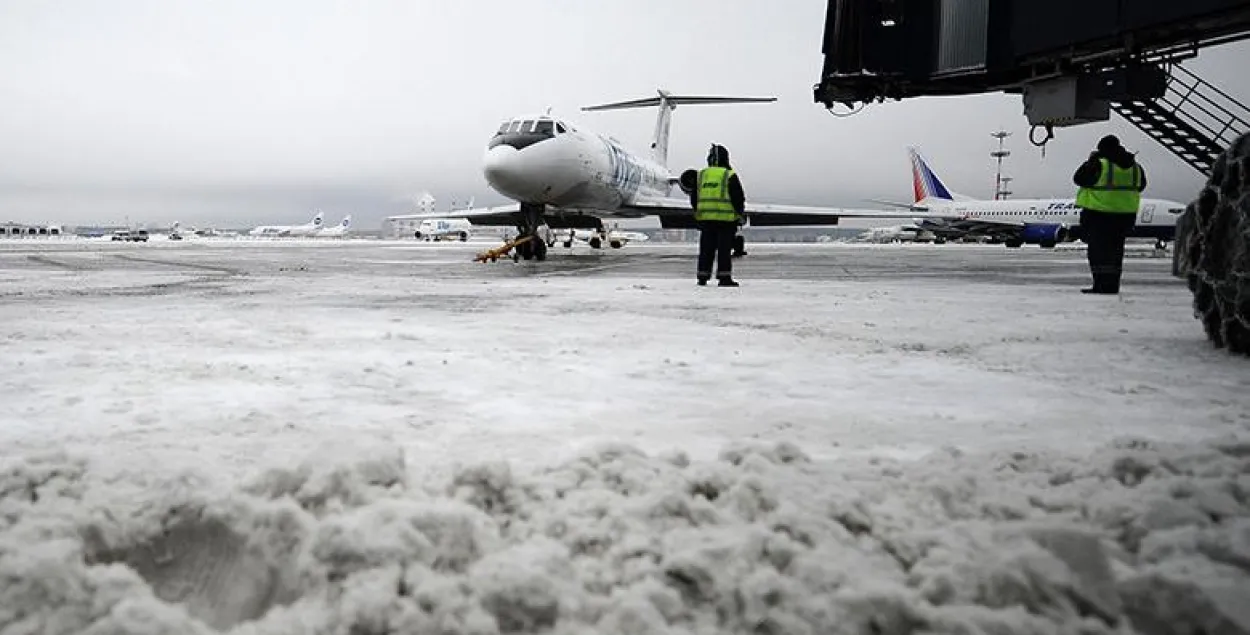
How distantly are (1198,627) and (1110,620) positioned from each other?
0.10 meters

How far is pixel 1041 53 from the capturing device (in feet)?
40.4

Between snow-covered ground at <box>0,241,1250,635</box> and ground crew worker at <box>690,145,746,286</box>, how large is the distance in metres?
4.88

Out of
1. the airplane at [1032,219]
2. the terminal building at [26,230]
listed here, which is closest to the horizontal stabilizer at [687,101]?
the airplane at [1032,219]

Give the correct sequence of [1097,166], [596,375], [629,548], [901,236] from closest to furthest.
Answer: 1. [629,548]
2. [596,375]
3. [1097,166]
4. [901,236]

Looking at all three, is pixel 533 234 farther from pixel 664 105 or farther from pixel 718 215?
pixel 664 105

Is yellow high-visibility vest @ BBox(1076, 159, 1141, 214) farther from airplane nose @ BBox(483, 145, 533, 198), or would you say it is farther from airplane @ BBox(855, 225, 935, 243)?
airplane @ BBox(855, 225, 935, 243)

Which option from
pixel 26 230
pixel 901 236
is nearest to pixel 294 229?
pixel 26 230

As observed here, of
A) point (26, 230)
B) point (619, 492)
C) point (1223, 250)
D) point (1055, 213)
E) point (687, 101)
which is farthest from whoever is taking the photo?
point (26, 230)

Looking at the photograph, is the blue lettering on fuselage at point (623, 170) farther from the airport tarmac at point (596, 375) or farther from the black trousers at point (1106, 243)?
the airport tarmac at point (596, 375)

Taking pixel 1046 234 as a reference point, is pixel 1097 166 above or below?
below

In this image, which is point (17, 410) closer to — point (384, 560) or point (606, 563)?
point (384, 560)

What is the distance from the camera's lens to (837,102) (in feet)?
51.3

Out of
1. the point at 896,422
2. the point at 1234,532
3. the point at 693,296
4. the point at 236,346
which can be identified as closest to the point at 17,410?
the point at 236,346

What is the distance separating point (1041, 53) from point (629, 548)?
46.4 feet
